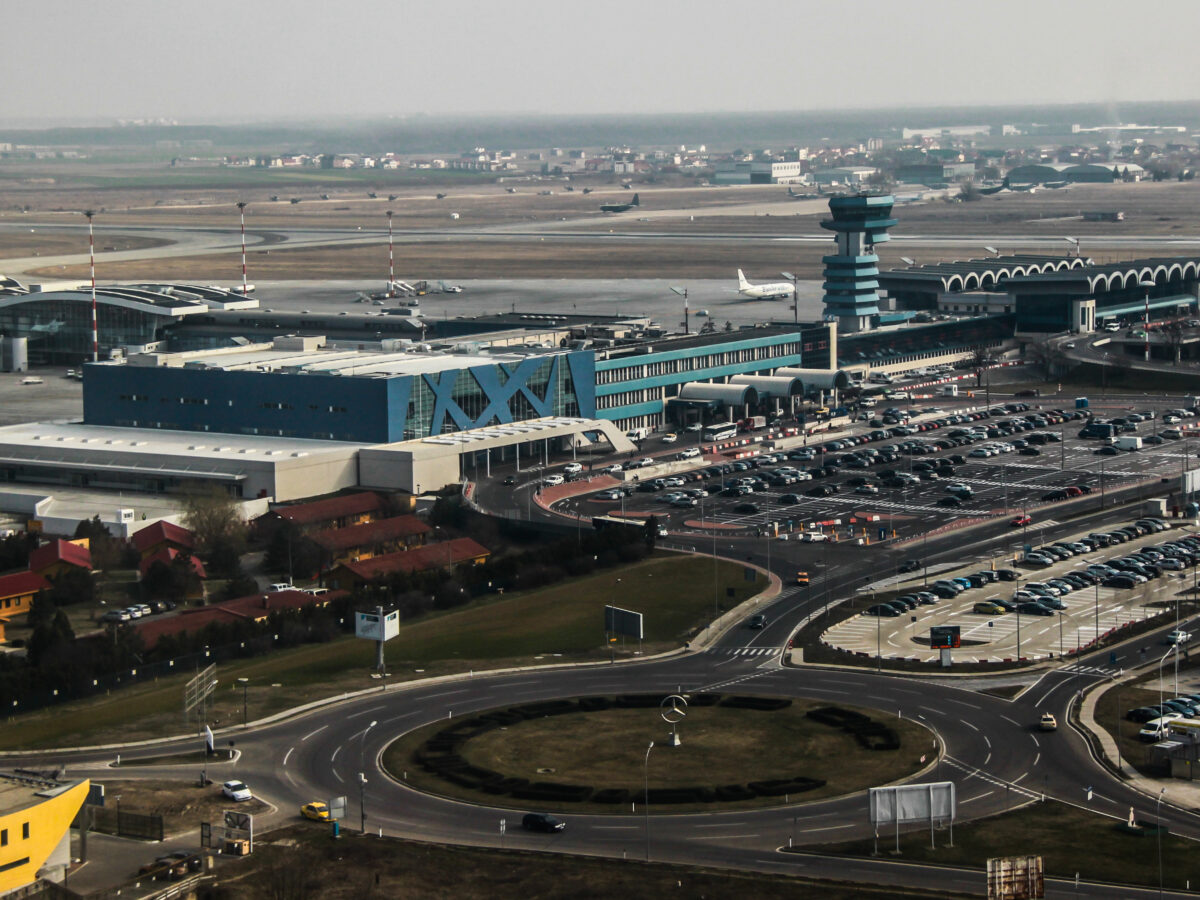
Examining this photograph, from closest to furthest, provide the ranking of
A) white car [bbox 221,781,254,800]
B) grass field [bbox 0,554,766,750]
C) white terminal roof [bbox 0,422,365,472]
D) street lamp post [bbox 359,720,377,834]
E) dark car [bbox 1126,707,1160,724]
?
street lamp post [bbox 359,720,377,834] < white car [bbox 221,781,254,800] < dark car [bbox 1126,707,1160,724] < grass field [bbox 0,554,766,750] < white terminal roof [bbox 0,422,365,472]

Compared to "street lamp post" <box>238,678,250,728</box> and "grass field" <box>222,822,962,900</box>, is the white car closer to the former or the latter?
"grass field" <box>222,822,962,900</box>

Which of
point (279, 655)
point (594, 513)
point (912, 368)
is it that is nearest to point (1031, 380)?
point (912, 368)

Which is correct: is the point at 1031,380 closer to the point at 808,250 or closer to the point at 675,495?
the point at 675,495

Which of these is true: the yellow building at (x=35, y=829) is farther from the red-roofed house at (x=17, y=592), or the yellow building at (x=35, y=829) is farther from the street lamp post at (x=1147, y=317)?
the street lamp post at (x=1147, y=317)

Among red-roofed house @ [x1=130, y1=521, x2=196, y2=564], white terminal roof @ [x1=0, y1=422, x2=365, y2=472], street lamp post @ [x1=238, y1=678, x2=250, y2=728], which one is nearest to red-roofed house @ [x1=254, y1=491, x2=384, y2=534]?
red-roofed house @ [x1=130, y1=521, x2=196, y2=564]

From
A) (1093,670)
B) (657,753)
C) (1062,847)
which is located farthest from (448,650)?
(1062,847)
